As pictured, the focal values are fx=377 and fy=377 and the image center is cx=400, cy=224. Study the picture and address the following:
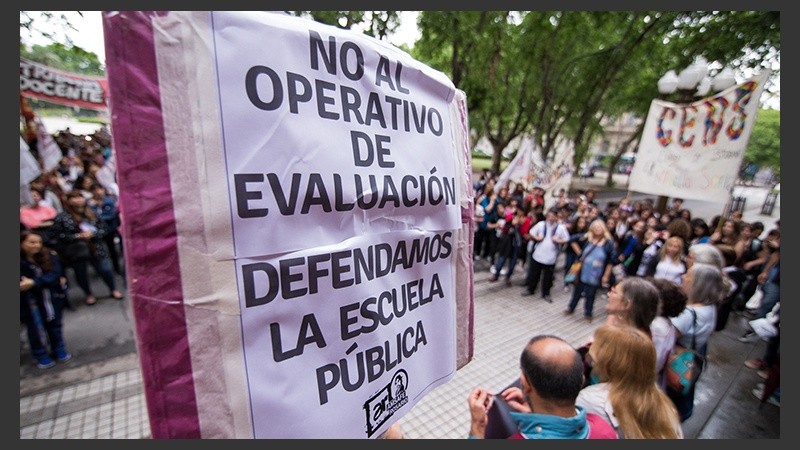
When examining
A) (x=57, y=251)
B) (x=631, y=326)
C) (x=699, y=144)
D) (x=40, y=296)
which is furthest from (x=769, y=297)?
(x=57, y=251)

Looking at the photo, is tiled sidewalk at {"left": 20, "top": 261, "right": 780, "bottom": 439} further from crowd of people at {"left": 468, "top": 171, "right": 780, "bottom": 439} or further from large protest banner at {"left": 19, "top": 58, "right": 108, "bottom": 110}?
large protest banner at {"left": 19, "top": 58, "right": 108, "bottom": 110}

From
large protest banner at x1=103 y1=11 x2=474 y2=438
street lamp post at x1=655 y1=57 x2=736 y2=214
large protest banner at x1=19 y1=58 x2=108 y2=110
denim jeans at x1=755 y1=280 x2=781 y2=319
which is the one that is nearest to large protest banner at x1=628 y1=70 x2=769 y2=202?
street lamp post at x1=655 y1=57 x2=736 y2=214

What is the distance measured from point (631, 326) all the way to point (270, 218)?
2486 millimetres

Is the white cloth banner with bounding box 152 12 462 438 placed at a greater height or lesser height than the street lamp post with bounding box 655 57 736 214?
lesser

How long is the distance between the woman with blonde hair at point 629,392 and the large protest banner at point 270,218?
1119mm

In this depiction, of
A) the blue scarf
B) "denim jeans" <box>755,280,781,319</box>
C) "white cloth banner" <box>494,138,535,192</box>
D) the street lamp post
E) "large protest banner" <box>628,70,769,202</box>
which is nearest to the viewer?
the blue scarf

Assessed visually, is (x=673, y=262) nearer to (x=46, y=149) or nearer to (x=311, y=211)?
(x=311, y=211)

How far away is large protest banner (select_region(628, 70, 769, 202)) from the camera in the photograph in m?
5.62

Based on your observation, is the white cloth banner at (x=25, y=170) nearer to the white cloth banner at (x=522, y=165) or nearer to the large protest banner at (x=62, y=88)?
the large protest banner at (x=62, y=88)

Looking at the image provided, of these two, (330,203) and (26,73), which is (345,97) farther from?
(26,73)

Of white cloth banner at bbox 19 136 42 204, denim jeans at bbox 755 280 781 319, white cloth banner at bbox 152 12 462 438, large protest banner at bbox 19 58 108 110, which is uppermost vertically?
large protest banner at bbox 19 58 108 110

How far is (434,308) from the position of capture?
1.47m

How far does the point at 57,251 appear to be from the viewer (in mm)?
4621

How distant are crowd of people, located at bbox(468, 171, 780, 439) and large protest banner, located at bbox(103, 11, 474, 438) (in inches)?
26.5
